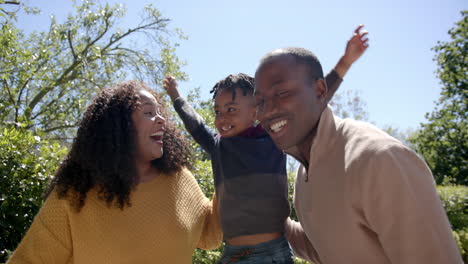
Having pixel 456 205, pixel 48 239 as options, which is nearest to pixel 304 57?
pixel 48 239

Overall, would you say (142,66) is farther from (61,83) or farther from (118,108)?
(118,108)

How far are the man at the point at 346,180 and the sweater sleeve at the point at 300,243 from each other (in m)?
0.02

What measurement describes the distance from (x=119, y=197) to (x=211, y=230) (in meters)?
0.78

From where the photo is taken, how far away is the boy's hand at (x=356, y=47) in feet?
8.61

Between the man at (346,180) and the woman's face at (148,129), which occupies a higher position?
the woman's face at (148,129)

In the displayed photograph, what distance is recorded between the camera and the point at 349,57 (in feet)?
8.64

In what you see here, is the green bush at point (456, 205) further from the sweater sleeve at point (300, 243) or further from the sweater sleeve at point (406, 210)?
the sweater sleeve at point (406, 210)

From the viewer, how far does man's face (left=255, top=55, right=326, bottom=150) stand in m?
1.84

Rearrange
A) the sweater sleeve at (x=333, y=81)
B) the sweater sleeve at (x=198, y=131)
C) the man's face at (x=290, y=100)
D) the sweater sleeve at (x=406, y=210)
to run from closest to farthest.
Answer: the sweater sleeve at (x=406, y=210) < the man's face at (x=290, y=100) < the sweater sleeve at (x=333, y=81) < the sweater sleeve at (x=198, y=131)

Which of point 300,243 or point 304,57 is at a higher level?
point 304,57

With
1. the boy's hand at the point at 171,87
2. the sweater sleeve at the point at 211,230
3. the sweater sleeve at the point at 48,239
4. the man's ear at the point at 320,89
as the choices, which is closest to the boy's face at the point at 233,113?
the boy's hand at the point at 171,87

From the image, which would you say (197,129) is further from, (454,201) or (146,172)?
(454,201)

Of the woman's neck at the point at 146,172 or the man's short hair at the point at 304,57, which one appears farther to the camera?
the woman's neck at the point at 146,172

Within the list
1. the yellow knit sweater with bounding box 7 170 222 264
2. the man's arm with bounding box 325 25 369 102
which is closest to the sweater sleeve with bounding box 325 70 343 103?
the man's arm with bounding box 325 25 369 102
